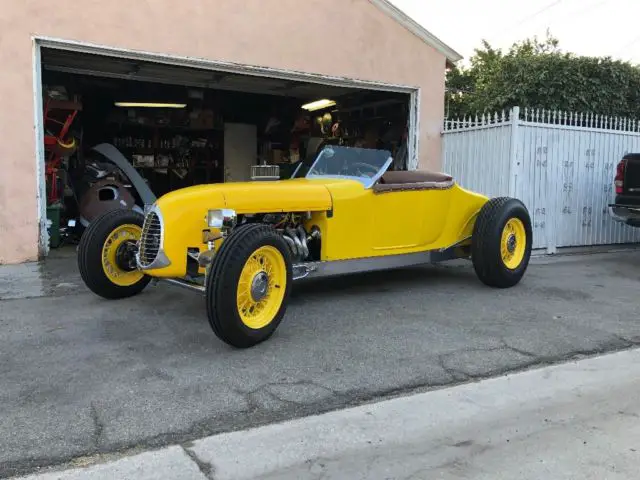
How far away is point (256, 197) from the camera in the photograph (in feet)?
17.5

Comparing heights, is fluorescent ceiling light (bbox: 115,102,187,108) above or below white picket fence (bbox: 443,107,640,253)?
above

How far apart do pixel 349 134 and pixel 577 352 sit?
1001cm

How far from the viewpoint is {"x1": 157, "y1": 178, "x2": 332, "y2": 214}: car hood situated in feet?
16.8

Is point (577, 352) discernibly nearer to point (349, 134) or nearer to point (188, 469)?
point (188, 469)

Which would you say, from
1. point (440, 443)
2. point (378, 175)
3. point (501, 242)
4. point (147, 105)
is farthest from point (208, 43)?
point (440, 443)

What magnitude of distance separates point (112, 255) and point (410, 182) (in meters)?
3.24

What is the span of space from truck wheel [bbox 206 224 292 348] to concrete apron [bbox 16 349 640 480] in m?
1.18

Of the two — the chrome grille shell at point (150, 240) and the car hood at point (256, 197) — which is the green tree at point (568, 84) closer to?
the car hood at point (256, 197)

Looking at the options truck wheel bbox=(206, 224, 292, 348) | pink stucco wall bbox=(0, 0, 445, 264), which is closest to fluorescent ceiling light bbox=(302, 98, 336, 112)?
pink stucco wall bbox=(0, 0, 445, 264)

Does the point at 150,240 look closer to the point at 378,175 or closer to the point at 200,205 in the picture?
the point at 200,205

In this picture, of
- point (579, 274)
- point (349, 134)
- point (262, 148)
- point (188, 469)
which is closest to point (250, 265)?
point (188, 469)

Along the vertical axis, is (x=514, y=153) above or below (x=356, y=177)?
above

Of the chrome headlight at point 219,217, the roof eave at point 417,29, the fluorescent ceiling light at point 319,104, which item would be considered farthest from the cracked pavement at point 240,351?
the fluorescent ceiling light at point 319,104

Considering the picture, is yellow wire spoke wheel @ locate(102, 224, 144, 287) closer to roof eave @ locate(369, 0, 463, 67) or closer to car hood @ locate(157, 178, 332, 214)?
car hood @ locate(157, 178, 332, 214)
